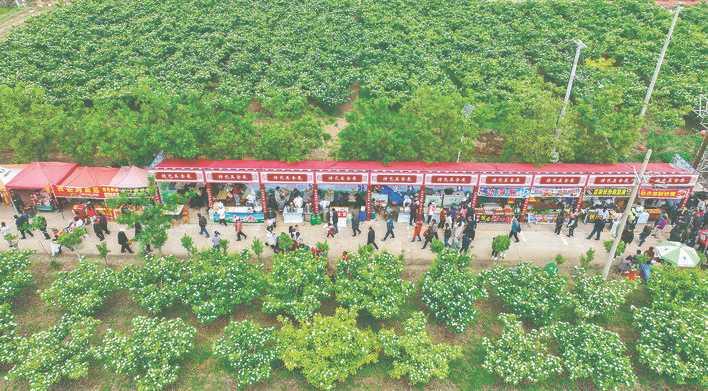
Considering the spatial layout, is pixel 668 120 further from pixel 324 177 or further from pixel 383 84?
pixel 324 177

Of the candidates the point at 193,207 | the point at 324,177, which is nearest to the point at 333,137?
the point at 324,177

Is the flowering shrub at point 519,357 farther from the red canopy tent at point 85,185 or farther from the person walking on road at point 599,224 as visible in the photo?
the red canopy tent at point 85,185

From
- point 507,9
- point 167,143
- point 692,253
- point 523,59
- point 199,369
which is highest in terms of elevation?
point 507,9

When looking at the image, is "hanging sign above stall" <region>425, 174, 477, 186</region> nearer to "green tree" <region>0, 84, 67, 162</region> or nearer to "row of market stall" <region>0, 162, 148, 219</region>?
"row of market stall" <region>0, 162, 148, 219</region>

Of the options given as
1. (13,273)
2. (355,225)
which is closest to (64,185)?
(13,273)

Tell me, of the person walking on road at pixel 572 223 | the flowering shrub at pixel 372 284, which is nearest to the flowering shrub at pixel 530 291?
the flowering shrub at pixel 372 284

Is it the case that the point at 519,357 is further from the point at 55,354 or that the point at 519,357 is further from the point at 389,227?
the point at 55,354
